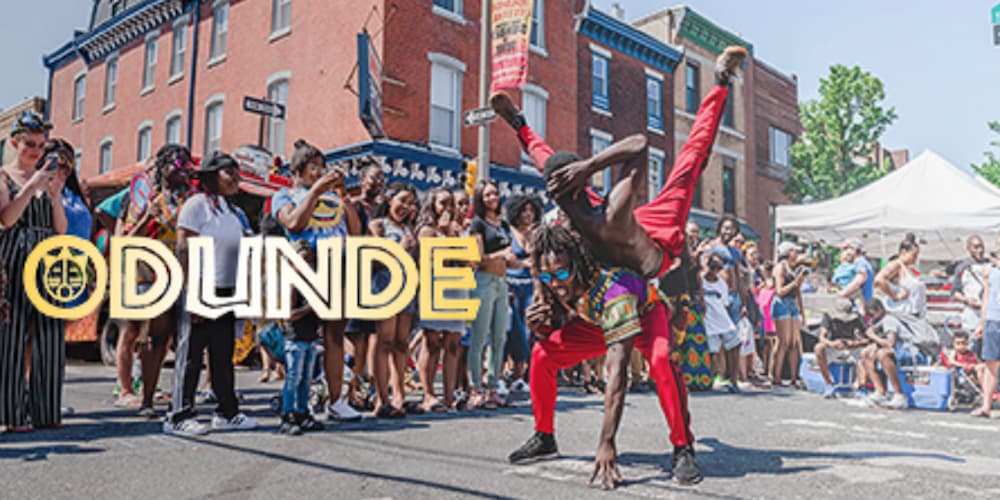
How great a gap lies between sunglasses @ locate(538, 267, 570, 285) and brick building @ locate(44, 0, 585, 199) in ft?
41.3

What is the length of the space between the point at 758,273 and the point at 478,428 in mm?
6786

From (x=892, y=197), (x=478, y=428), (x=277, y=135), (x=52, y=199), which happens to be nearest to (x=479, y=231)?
(x=478, y=428)

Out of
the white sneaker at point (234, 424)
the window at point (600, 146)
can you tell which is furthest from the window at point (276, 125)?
the white sneaker at point (234, 424)

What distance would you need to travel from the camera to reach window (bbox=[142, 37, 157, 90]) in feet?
73.0

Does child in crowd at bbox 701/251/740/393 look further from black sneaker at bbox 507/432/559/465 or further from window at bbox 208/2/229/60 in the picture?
window at bbox 208/2/229/60

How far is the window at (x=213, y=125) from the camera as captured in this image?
1998 centimetres

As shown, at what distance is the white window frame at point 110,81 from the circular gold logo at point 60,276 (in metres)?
21.8

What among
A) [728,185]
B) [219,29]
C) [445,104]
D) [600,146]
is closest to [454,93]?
[445,104]

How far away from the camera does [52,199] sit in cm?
450

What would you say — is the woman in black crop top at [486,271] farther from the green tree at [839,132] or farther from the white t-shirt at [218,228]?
the green tree at [839,132]

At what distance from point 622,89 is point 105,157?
17216 millimetres

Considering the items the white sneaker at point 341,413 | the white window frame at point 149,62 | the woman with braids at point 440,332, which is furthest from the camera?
the white window frame at point 149,62

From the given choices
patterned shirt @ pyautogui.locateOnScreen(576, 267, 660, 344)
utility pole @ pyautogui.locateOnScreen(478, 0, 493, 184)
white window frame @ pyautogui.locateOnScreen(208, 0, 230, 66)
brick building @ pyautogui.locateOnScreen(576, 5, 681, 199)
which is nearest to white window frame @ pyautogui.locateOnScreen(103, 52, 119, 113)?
white window frame @ pyautogui.locateOnScreen(208, 0, 230, 66)

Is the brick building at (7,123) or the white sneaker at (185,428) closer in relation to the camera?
the white sneaker at (185,428)
